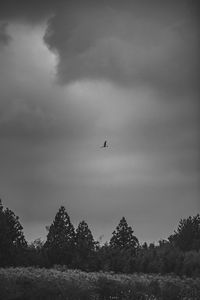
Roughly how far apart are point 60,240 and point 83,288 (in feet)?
111

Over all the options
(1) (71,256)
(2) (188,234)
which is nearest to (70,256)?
(1) (71,256)

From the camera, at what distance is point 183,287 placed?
37000mm

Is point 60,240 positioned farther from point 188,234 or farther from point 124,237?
point 188,234

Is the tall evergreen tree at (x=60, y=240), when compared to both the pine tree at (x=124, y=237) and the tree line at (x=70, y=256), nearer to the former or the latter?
the tree line at (x=70, y=256)

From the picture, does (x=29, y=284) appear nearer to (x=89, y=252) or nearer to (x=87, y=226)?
(x=89, y=252)

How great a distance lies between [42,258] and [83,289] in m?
30.0

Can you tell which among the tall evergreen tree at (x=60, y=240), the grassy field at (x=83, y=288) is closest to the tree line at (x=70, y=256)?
Answer: the tall evergreen tree at (x=60, y=240)

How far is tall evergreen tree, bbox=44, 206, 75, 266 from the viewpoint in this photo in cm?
6425

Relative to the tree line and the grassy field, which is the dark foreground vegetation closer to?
the tree line

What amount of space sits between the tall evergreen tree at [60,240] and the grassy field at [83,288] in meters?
26.8

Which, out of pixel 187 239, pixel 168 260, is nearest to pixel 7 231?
pixel 168 260

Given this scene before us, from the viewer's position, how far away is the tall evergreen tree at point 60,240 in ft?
211

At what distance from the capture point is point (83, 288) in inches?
1278

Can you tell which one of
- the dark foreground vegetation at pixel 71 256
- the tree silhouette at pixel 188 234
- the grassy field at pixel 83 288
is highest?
the tree silhouette at pixel 188 234
